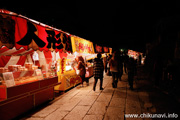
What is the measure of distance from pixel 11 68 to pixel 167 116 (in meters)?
7.27

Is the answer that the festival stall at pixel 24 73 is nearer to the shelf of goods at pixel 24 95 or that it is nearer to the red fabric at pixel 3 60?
the shelf of goods at pixel 24 95

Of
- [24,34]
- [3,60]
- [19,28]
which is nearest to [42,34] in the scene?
[24,34]

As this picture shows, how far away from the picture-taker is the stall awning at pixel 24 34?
407 cm

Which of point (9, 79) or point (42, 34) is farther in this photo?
point (42, 34)

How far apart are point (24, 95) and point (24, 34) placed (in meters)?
2.60

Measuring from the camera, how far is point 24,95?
4.79 metres

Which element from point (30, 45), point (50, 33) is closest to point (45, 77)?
point (30, 45)

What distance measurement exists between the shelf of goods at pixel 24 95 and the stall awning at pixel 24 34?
1342mm

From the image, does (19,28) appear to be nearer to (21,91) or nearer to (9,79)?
(9,79)

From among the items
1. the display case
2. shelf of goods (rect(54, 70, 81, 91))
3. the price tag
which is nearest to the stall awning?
the price tag

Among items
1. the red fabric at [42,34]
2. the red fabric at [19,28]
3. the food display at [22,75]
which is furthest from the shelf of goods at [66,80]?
the red fabric at [19,28]

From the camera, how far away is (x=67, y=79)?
27.2 ft

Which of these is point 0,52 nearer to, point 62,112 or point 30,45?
point 30,45

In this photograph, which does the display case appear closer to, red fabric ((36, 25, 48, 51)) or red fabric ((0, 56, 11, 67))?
red fabric ((36, 25, 48, 51))
